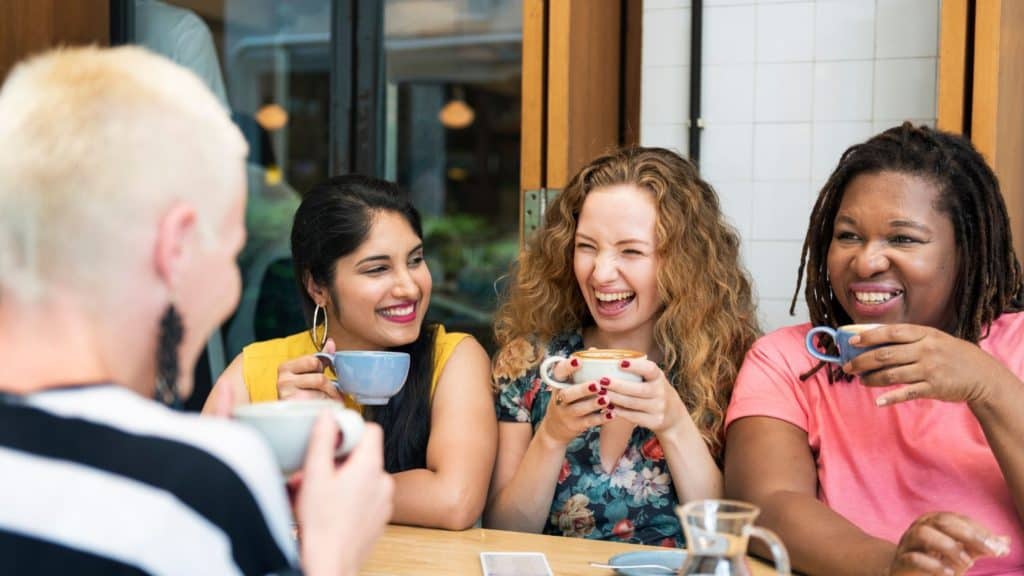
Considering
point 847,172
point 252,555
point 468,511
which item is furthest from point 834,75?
point 252,555

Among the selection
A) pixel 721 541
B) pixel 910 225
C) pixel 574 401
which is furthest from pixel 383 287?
pixel 721 541

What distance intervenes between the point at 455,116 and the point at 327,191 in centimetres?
354

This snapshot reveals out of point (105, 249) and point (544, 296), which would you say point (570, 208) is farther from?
point (105, 249)

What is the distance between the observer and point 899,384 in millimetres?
1665

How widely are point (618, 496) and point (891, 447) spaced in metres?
0.53

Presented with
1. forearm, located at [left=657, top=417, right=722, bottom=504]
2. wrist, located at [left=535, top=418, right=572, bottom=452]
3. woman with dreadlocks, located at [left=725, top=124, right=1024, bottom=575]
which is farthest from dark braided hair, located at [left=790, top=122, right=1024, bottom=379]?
wrist, located at [left=535, top=418, right=572, bottom=452]

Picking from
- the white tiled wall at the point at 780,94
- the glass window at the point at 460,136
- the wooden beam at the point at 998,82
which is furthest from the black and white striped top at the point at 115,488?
the glass window at the point at 460,136

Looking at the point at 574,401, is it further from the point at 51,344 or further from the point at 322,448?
the point at 51,344

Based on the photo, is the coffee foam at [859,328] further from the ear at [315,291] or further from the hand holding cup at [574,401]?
the ear at [315,291]

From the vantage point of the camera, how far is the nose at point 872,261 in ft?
6.05

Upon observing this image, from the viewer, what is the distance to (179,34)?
13.2ft

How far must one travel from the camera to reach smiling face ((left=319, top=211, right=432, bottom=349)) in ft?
7.04

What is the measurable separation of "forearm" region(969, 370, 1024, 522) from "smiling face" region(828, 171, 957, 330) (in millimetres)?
263

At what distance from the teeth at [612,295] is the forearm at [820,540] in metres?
0.53
